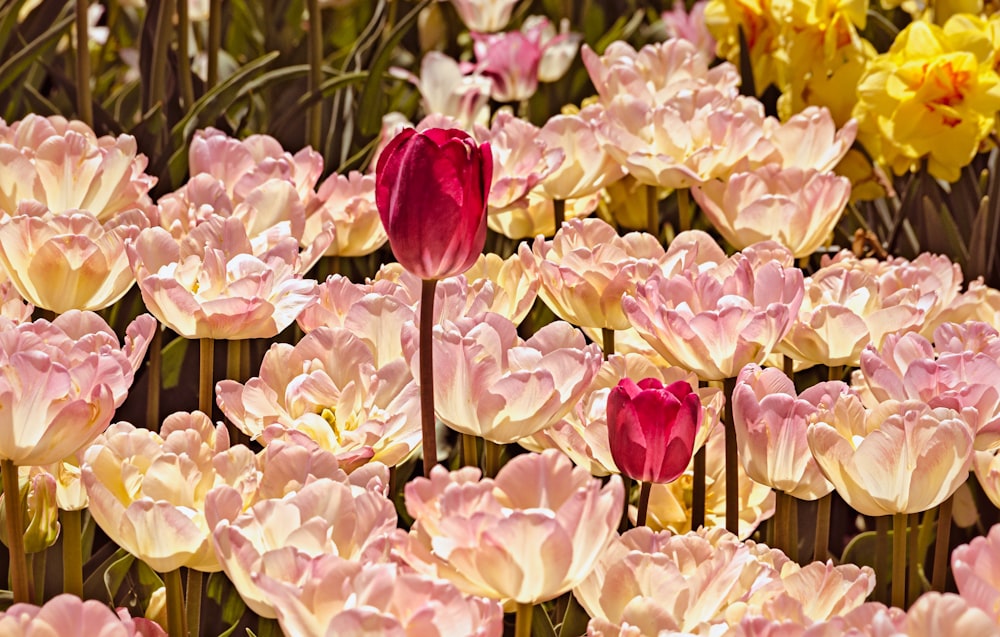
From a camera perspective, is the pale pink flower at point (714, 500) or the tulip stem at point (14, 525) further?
the pale pink flower at point (714, 500)

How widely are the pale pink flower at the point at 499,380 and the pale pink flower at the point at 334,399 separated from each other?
0.10 feet

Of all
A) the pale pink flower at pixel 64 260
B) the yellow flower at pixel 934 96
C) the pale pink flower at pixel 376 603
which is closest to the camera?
the pale pink flower at pixel 376 603

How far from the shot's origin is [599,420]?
2.47 ft

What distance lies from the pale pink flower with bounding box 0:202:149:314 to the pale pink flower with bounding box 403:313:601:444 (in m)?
0.23

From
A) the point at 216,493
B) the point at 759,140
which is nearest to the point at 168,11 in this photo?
the point at 759,140

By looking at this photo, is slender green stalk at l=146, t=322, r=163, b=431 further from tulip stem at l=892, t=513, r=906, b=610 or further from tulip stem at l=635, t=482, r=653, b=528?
tulip stem at l=892, t=513, r=906, b=610

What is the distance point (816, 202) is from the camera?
1.04 meters

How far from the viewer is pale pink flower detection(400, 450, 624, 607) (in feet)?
1.73

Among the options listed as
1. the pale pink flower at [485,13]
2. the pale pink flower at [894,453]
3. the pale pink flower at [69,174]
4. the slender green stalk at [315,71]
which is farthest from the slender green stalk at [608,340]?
the pale pink flower at [485,13]

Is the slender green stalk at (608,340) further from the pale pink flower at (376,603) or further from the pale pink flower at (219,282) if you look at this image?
the pale pink flower at (376,603)

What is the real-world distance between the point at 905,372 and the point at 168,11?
899mm

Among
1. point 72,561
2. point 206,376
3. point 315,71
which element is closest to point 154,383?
point 206,376

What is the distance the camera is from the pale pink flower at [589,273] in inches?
33.3

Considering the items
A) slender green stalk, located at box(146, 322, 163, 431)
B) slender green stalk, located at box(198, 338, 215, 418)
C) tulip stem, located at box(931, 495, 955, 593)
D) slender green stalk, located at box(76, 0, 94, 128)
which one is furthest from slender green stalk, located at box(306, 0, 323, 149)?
tulip stem, located at box(931, 495, 955, 593)
